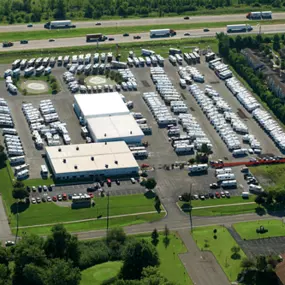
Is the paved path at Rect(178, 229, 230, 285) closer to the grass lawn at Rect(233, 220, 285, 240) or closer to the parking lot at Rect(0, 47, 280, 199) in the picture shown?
the grass lawn at Rect(233, 220, 285, 240)

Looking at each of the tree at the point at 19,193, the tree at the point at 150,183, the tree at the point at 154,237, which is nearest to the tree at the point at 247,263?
the tree at the point at 154,237

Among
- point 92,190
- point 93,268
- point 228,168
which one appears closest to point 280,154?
point 228,168

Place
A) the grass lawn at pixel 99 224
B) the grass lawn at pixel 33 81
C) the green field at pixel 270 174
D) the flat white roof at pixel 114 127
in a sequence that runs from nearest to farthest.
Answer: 1. the grass lawn at pixel 99 224
2. the green field at pixel 270 174
3. the flat white roof at pixel 114 127
4. the grass lawn at pixel 33 81

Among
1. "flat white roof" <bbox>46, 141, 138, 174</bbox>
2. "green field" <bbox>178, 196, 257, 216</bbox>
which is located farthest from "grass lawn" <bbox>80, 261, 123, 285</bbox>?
"flat white roof" <bbox>46, 141, 138, 174</bbox>

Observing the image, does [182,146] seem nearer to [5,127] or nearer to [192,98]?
[192,98]

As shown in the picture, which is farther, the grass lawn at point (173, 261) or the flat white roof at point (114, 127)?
the flat white roof at point (114, 127)

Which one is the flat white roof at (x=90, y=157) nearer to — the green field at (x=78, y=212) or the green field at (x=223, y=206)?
the green field at (x=78, y=212)

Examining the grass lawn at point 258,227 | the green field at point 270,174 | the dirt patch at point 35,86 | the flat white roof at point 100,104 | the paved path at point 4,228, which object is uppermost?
the flat white roof at point 100,104
